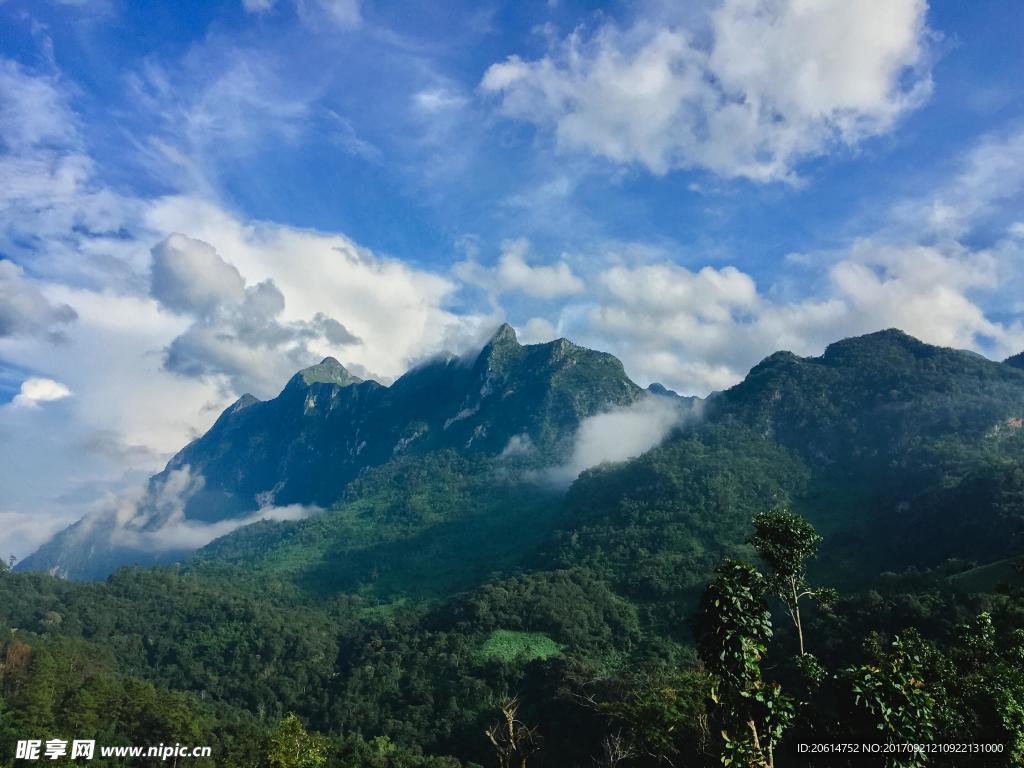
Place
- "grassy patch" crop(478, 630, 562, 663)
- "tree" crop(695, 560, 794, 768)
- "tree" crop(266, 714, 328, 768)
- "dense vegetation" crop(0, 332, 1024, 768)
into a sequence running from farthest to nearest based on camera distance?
1. "grassy patch" crop(478, 630, 562, 663)
2. "tree" crop(266, 714, 328, 768)
3. "dense vegetation" crop(0, 332, 1024, 768)
4. "tree" crop(695, 560, 794, 768)

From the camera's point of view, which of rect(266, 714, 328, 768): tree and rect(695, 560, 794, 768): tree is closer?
rect(695, 560, 794, 768): tree

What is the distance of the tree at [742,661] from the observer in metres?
22.6

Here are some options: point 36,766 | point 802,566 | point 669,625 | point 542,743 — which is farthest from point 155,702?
point 802,566

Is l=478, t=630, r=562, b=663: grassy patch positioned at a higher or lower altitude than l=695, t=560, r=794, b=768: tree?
lower

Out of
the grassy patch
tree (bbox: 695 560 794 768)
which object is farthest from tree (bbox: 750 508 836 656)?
the grassy patch

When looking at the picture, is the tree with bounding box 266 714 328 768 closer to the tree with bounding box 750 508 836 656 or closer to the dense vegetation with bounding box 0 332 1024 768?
the dense vegetation with bounding box 0 332 1024 768

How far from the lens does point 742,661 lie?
23.6 metres

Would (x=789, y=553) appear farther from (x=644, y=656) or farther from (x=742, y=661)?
(x=644, y=656)

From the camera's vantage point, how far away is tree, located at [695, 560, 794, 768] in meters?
22.6

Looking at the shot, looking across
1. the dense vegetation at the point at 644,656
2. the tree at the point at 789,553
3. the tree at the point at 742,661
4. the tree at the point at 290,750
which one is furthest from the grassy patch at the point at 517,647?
the tree at the point at 742,661

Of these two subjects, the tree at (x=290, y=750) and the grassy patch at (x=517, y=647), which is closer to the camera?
the tree at (x=290, y=750)

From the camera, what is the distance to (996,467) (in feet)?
502

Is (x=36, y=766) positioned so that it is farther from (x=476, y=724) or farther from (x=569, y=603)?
(x=569, y=603)

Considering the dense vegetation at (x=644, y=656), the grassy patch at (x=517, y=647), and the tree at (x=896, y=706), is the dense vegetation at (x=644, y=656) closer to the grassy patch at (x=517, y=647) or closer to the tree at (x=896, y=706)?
the tree at (x=896, y=706)
